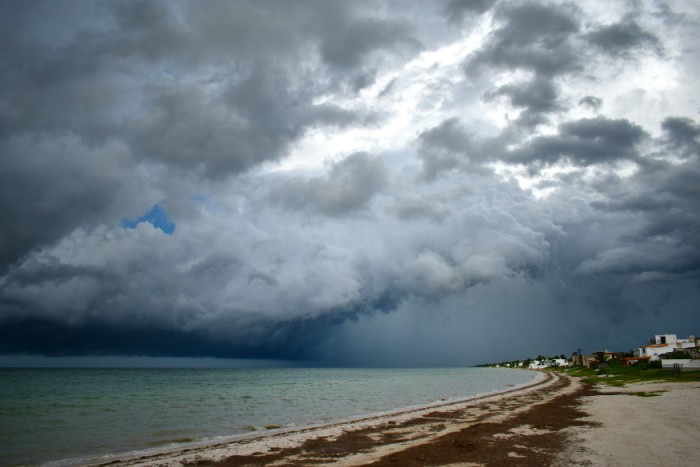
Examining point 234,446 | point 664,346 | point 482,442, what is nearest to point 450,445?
point 482,442

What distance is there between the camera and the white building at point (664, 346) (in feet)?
473

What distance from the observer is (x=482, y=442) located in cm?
2231

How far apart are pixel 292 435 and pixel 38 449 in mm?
14676

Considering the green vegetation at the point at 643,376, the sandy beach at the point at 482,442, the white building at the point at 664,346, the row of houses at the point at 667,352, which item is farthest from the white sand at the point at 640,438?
the white building at the point at 664,346

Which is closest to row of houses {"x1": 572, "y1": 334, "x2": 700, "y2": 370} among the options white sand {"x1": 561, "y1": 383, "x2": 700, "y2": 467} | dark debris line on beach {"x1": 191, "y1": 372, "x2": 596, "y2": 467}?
white sand {"x1": 561, "y1": 383, "x2": 700, "y2": 467}

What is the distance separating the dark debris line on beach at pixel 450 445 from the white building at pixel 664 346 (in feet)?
450

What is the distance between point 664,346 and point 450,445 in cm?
16659

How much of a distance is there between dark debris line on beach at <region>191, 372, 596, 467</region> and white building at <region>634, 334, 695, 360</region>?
137046mm

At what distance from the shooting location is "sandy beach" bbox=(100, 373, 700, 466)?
18297 mm

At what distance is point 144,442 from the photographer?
88.2ft

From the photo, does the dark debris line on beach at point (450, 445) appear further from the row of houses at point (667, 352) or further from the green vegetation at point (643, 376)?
the row of houses at point (667, 352)

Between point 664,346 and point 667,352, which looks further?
point 664,346

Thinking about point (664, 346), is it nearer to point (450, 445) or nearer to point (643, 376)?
point (643, 376)

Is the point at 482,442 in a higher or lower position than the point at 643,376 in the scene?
higher
